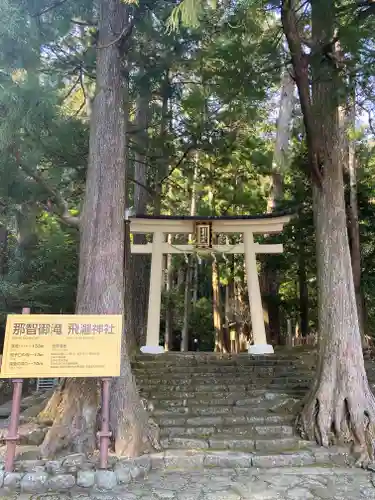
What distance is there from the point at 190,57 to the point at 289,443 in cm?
665

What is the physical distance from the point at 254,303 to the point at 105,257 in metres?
3.75

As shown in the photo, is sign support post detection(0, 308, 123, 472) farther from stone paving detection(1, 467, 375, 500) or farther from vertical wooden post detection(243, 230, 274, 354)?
vertical wooden post detection(243, 230, 274, 354)

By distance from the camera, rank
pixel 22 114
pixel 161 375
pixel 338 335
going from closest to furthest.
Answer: pixel 22 114 → pixel 338 335 → pixel 161 375

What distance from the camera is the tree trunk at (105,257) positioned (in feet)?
14.6

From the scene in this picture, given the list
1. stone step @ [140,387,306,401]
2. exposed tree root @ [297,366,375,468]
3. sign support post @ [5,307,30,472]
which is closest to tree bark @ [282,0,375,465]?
exposed tree root @ [297,366,375,468]

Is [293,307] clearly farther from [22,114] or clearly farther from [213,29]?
[22,114]

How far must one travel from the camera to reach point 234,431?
5316 millimetres

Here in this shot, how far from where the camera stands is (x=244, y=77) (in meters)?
6.11

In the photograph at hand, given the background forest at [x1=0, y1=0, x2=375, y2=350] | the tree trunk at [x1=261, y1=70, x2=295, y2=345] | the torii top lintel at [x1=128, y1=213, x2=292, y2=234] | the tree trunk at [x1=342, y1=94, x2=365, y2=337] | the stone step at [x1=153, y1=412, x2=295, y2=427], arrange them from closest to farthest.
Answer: the stone step at [x1=153, y1=412, x2=295, y2=427], the background forest at [x1=0, y1=0, x2=375, y2=350], the torii top lintel at [x1=128, y1=213, x2=292, y2=234], the tree trunk at [x1=342, y1=94, x2=365, y2=337], the tree trunk at [x1=261, y1=70, x2=295, y2=345]

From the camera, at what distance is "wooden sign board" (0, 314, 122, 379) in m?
4.09

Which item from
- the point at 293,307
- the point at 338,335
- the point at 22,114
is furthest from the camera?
the point at 293,307

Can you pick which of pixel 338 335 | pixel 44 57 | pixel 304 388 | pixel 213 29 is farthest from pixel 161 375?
pixel 213 29

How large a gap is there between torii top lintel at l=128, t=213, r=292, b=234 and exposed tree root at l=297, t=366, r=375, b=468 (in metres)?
3.34

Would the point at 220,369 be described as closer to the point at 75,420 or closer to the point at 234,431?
the point at 234,431
